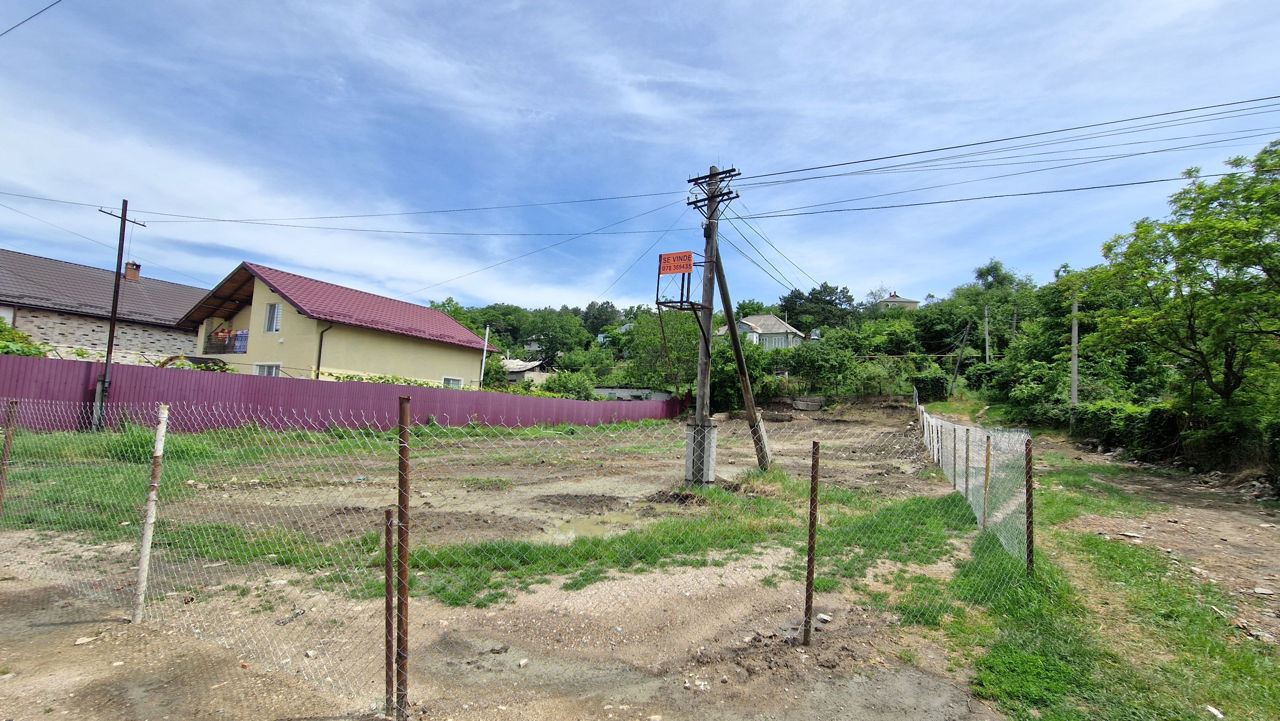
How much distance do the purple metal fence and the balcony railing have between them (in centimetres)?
834

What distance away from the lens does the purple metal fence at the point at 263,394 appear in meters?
13.0

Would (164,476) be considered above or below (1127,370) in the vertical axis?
below

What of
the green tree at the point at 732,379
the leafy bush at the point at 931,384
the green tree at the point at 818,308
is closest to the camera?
the leafy bush at the point at 931,384

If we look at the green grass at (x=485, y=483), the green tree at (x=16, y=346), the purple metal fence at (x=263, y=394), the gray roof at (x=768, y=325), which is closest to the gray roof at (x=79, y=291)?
the green tree at (x=16, y=346)

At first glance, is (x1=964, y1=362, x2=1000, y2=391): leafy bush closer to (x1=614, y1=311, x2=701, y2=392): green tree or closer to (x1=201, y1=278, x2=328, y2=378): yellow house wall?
(x1=614, y1=311, x2=701, y2=392): green tree

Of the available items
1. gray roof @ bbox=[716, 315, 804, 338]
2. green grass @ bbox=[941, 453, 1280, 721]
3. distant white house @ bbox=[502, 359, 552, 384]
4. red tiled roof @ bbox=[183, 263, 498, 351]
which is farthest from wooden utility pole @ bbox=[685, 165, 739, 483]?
gray roof @ bbox=[716, 315, 804, 338]

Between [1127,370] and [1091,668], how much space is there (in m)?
28.6

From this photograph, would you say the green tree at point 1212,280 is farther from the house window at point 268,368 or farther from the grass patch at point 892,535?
the house window at point 268,368

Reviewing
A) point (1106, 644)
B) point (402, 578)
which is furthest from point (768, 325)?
point (402, 578)

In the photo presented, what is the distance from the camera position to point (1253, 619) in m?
4.64

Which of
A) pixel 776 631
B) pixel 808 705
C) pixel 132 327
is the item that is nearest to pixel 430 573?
pixel 776 631

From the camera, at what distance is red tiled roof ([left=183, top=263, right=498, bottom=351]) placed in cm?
2047

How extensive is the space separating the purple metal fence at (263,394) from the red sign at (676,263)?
499cm

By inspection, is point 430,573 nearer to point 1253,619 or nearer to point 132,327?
point 1253,619
